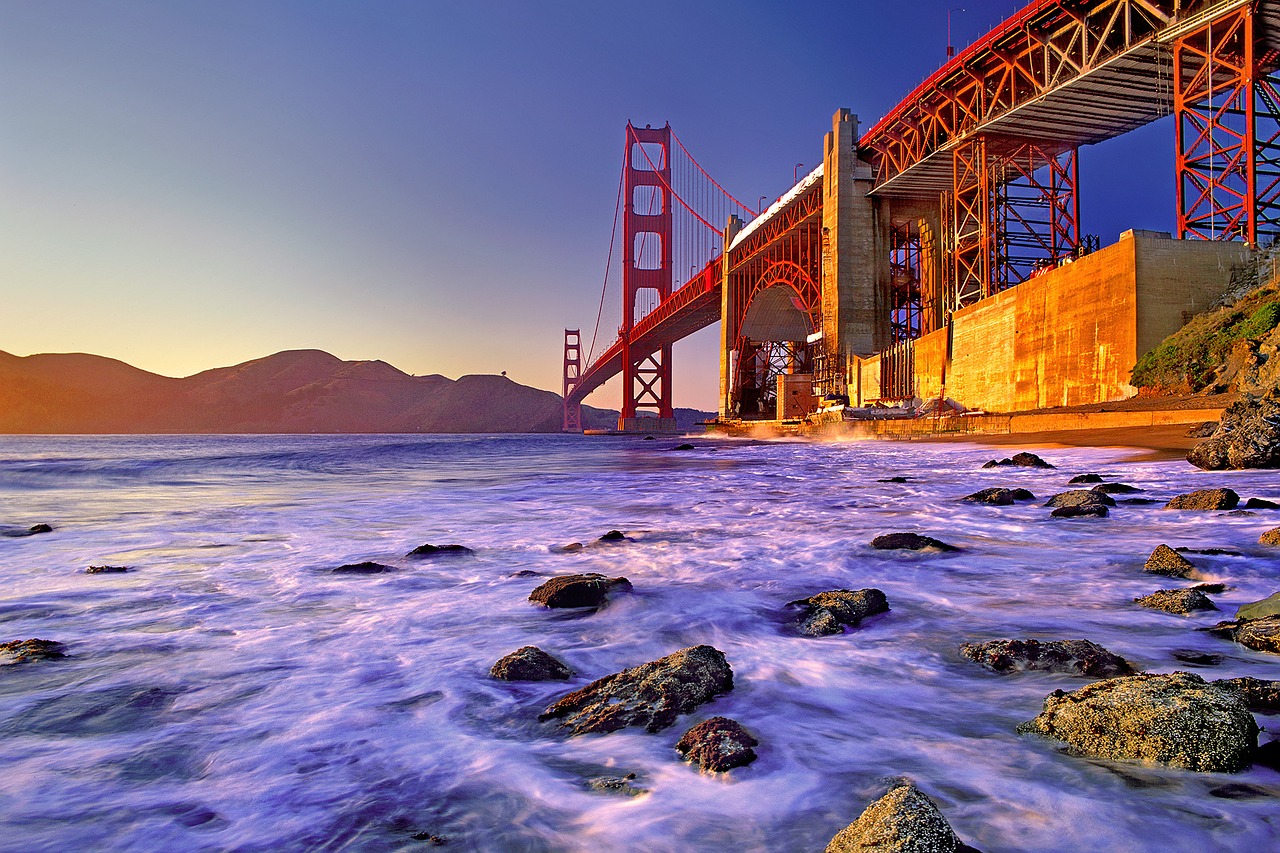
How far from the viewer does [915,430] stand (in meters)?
19.8

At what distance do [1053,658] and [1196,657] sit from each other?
1.36ft

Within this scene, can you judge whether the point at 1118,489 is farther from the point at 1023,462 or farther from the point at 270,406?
the point at 270,406

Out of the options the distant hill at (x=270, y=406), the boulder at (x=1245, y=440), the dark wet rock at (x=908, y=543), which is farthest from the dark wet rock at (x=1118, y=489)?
the distant hill at (x=270, y=406)

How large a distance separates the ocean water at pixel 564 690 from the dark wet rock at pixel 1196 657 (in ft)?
0.11

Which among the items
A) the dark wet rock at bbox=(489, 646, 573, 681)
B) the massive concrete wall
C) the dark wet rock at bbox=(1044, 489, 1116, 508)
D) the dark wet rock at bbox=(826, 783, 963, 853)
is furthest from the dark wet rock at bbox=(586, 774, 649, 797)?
the massive concrete wall

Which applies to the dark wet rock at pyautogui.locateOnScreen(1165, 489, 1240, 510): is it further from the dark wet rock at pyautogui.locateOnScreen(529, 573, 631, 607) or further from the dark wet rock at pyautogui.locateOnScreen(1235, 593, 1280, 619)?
the dark wet rock at pyautogui.locateOnScreen(529, 573, 631, 607)

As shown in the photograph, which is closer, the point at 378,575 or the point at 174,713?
the point at 174,713

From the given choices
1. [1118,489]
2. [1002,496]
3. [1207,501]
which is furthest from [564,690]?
[1118,489]

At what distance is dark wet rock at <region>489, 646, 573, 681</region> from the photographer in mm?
2164

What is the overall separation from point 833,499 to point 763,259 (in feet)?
115

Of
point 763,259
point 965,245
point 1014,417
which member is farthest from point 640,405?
point 1014,417

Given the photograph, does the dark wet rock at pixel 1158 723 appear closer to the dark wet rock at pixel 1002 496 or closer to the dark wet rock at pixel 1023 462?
the dark wet rock at pixel 1002 496

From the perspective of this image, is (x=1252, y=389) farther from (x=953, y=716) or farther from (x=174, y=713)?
(x=174, y=713)

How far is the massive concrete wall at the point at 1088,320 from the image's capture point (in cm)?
1346
